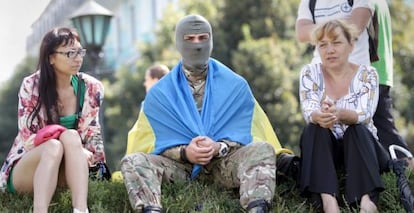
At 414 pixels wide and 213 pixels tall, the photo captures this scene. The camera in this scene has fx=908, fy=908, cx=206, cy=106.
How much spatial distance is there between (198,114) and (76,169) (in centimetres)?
98

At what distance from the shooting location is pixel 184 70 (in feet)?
21.3

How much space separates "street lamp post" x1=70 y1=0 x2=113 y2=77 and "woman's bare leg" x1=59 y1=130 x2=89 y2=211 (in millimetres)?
5839

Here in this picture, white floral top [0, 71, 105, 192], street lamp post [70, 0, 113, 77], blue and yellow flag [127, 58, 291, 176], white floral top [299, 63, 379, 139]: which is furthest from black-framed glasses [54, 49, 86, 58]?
street lamp post [70, 0, 113, 77]

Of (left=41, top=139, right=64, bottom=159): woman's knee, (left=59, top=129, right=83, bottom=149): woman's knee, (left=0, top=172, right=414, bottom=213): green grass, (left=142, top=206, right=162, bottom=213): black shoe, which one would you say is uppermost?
(left=59, top=129, right=83, bottom=149): woman's knee

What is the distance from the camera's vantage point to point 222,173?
6188mm

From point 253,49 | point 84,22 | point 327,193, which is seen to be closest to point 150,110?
point 327,193

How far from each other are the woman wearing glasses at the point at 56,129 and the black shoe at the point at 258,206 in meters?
1.03

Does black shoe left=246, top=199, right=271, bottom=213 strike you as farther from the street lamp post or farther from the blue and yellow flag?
the street lamp post

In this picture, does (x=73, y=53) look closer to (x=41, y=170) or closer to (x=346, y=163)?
(x=41, y=170)

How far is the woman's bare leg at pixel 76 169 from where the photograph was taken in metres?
5.67

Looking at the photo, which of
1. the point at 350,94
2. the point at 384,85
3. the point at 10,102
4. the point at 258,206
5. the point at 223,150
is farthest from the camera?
the point at 10,102

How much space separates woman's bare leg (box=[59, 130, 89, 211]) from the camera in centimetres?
567

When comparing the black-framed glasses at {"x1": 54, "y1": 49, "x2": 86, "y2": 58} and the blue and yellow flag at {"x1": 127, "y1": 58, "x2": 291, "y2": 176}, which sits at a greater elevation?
the black-framed glasses at {"x1": 54, "y1": 49, "x2": 86, "y2": 58}

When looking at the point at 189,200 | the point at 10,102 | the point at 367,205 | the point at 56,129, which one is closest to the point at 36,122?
the point at 56,129
